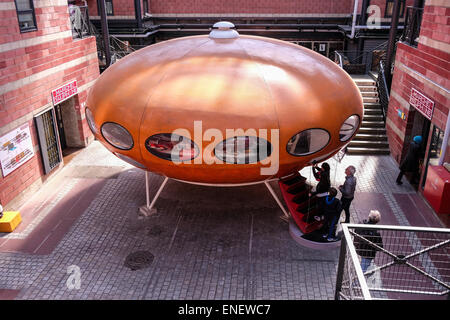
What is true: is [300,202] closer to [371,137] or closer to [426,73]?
[426,73]

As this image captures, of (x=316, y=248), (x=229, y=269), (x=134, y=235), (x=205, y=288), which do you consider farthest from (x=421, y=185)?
(x=134, y=235)

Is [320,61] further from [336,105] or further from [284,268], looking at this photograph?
[284,268]

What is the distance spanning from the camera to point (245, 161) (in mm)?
9133

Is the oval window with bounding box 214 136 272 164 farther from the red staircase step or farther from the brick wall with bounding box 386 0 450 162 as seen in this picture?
the brick wall with bounding box 386 0 450 162

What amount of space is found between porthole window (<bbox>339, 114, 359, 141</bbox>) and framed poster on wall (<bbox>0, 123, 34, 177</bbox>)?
9486 mm

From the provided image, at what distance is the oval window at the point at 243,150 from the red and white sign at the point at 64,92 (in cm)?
826

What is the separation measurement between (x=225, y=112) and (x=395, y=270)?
17.7ft

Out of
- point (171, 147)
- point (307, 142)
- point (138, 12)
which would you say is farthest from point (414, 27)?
point (138, 12)

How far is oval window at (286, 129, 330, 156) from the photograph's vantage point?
360 inches

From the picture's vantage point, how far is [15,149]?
12.0m

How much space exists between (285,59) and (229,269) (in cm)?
542

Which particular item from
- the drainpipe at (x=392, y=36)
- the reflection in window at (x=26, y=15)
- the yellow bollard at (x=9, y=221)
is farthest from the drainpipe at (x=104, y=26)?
the drainpipe at (x=392, y=36)

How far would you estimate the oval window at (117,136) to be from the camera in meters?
9.63

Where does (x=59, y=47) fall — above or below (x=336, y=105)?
above
